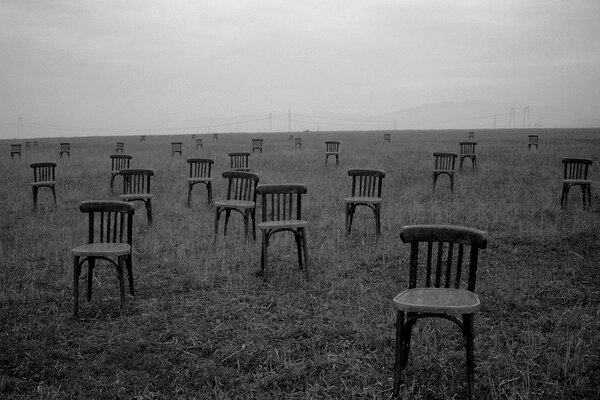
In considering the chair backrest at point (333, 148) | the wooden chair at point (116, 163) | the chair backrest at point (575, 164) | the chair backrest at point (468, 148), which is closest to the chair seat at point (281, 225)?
the wooden chair at point (116, 163)

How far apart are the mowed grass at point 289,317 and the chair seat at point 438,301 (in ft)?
2.38

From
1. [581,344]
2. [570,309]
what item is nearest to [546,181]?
[570,309]

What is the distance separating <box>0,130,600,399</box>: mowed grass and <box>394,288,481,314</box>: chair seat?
73 centimetres

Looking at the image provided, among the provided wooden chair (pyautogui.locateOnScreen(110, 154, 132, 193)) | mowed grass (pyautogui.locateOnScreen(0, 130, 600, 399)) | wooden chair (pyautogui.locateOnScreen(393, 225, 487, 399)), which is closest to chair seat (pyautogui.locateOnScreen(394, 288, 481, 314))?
wooden chair (pyautogui.locateOnScreen(393, 225, 487, 399))

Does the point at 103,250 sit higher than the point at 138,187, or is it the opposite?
the point at 138,187

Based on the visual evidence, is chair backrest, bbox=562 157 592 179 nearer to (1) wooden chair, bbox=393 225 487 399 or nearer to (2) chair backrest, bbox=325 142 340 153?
Result: (1) wooden chair, bbox=393 225 487 399

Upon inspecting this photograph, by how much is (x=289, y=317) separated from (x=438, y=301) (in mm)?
1997

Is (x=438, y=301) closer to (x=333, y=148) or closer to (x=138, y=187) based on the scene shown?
(x=138, y=187)

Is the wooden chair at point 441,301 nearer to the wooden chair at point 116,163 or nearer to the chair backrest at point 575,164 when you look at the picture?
the chair backrest at point 575,164

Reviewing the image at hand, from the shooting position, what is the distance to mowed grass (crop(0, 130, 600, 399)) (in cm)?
371

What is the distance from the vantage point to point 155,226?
368 inches

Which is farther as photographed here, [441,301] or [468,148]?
[468,148]

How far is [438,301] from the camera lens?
3383 mm

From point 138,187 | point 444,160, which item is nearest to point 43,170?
point 138,187
